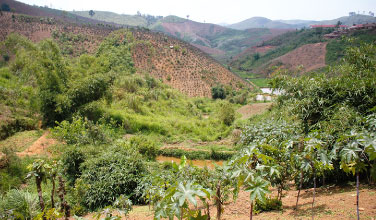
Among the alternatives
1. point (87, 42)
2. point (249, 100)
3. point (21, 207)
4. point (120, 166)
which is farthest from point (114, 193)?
point (87, 42)

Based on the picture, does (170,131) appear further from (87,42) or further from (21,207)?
(87,42)

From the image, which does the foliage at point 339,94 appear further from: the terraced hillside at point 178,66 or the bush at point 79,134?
the terraced hillside at point 178,66

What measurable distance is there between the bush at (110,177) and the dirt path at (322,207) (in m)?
1.92

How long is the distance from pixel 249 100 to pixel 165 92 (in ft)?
34.8

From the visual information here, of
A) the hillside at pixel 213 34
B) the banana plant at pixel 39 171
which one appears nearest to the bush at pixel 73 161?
the banana plant at pixel 39 171

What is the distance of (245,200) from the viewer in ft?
14.4

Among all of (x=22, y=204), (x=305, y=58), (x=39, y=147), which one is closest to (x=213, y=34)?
(x=305, y=58)

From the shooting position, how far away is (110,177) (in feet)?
20.9

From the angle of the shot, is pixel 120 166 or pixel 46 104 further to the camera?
pixel 46 104

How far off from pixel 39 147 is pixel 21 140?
1309 millimetres

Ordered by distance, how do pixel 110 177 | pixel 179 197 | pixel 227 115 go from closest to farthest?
pixel 179 197, pixel 110 177, pixel 227 115

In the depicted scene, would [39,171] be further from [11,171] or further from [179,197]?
[11,171]

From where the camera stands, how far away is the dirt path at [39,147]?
30.9ft

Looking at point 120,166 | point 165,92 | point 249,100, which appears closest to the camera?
point 120,166
